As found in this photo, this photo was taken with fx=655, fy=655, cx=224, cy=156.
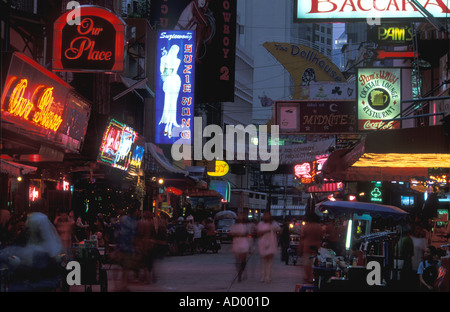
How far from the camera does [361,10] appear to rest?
17328 millimetres

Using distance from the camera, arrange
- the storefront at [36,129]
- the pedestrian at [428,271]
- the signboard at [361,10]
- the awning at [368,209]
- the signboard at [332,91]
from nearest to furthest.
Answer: the storefront at [36,129] < the pedestrian at [428,271] < the signboard at [361,10] < the awning at [368,209] < the signboard at [332,91]

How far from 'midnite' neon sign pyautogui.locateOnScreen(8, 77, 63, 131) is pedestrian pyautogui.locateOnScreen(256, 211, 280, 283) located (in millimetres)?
6458

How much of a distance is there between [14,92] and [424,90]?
15.4 meters

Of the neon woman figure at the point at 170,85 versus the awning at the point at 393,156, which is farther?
the neon woman figure at the point at 170,85

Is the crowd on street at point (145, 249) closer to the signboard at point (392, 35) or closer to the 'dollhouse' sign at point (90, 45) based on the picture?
the 'dollhouse' sign at point (90, 45)

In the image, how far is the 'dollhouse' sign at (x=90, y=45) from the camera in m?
17.2

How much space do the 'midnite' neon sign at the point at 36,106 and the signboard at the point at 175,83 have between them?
40.0 feet

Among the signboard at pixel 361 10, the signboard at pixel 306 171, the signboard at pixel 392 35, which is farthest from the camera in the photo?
the signboard at pixel 306 171

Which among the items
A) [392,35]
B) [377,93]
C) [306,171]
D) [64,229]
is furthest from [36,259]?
[306,171]

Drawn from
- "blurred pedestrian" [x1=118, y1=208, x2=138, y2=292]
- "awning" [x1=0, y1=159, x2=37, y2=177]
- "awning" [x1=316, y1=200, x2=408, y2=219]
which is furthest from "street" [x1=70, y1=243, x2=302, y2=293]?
"awning" [x1=0, y1=159, x2=37, y2=177]

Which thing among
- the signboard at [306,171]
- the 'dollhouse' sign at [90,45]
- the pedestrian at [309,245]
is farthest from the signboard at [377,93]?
the signboard at [306,171]

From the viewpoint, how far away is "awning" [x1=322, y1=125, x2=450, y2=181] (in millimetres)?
12555

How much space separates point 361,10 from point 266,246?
689 cm

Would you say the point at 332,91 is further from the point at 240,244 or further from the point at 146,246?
the point at 146,246
